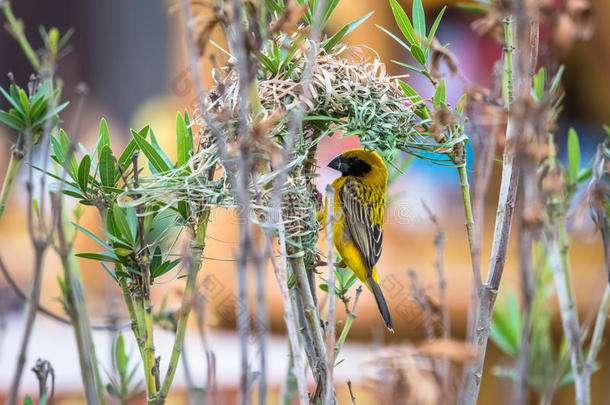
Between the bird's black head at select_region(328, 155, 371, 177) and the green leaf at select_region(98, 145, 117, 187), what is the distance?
1.43 metres

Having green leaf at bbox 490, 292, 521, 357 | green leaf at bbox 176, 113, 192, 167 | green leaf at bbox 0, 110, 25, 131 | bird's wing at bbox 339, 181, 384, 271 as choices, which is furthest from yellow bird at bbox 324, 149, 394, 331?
green leaf at bbox 0, 110, 25, 131

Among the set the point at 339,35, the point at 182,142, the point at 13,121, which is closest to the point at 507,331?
the point at 339,35

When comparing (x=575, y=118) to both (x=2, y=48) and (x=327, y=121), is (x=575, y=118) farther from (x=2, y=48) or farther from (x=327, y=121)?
(x=2, y=48)

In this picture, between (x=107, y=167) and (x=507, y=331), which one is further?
(x=507, y=331)

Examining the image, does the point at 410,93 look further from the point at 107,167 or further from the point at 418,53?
the point at 107,167

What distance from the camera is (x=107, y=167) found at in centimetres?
152

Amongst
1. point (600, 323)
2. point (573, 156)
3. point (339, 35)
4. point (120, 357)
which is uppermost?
point (339, 35)

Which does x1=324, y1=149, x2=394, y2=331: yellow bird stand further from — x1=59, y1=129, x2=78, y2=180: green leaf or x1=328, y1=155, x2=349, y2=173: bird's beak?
x1=59, y1=129, x2=78, y2=180: green leaf

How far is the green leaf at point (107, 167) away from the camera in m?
1.51

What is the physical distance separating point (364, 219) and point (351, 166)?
0.73 feet

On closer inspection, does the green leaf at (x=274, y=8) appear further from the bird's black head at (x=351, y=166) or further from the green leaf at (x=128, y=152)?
the bird's black head at (x=351, y=166)

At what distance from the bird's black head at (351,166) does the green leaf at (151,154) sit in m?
1.30

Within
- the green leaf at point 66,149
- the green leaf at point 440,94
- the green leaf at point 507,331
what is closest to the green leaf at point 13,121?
the green leaf at point 66,149

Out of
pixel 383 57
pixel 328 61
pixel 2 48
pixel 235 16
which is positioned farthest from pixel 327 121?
pixel 2 48
